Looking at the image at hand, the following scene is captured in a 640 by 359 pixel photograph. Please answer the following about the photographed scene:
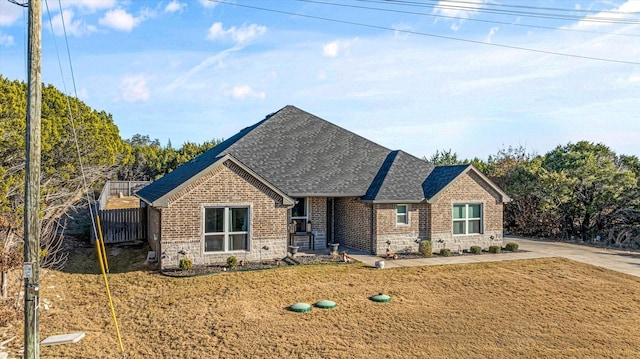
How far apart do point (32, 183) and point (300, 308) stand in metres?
7.03

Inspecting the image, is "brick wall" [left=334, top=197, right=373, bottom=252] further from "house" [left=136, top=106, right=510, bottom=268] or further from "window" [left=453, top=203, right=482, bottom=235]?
"window" [left=453, top=203, right=482, bottom=235]

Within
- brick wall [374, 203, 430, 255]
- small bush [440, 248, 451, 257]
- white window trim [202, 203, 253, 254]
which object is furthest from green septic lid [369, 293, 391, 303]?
small bush [440, 248, 451, 257]

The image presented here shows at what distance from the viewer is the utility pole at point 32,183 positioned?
26.1 ft

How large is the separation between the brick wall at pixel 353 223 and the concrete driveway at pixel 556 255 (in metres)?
1.10

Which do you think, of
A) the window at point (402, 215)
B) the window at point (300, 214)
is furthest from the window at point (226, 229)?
the window at point (402, 215)

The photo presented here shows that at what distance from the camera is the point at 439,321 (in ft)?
36.6

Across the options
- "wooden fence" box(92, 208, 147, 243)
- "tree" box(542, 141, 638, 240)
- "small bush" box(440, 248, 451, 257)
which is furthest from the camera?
"tree" box(542, 141, 638, 240)

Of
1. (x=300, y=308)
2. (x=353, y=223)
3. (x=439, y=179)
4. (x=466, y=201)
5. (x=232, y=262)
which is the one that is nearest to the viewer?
(x=300, y=308)

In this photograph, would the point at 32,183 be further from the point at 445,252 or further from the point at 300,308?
the point at 445,252

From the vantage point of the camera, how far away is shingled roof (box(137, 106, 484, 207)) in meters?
20.6

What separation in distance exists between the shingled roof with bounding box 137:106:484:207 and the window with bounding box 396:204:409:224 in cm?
57

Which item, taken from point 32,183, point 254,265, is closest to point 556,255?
point 254,265

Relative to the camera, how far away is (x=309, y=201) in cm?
2125

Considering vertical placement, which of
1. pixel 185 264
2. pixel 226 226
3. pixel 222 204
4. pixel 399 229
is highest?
pixel 222 204
